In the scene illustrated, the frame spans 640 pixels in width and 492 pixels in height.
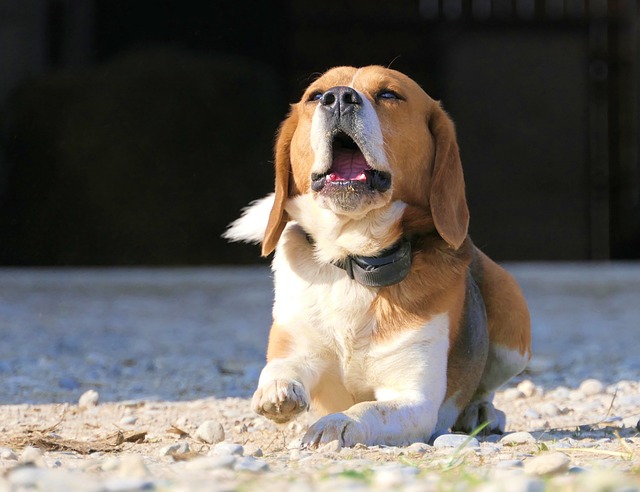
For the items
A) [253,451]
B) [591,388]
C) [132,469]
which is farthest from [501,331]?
[132,469]

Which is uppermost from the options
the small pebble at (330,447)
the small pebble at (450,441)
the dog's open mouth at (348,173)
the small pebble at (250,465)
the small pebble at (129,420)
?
the dog's open mouth at (348,173)

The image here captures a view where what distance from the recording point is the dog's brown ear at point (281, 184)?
393 centimetres

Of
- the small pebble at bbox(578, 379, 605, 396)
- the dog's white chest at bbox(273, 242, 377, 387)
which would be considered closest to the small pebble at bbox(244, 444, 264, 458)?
the dog's white chest at bbox(273, 242, 377, 387)

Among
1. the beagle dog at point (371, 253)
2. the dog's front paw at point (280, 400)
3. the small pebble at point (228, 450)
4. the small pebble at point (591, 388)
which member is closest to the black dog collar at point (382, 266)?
the beagle dog at point (371, 253)

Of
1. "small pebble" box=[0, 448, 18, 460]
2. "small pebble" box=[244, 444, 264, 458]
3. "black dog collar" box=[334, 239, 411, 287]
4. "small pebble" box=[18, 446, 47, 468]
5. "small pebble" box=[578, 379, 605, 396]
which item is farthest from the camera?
"small pebble" box=[578, 379, 605, 396]

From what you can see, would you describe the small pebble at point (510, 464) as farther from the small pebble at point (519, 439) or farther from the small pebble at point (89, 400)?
the small pebble at point (89, 400)

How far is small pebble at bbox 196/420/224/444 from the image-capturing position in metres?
3.81

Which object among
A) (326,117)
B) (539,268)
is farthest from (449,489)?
(539,268)

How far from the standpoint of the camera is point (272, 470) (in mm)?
2867

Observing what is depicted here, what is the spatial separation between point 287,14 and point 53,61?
194 cm

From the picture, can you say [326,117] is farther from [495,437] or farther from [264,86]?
[264,86]

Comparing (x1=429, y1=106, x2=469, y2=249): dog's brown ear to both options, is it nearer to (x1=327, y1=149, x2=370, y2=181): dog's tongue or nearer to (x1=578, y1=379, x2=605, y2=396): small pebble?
(x1=327, y1=149, x2=370, y2=181): dog's tongue

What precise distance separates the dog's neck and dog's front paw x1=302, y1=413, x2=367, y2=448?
0.61 metres

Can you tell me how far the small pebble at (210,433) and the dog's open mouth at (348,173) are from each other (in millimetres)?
875
